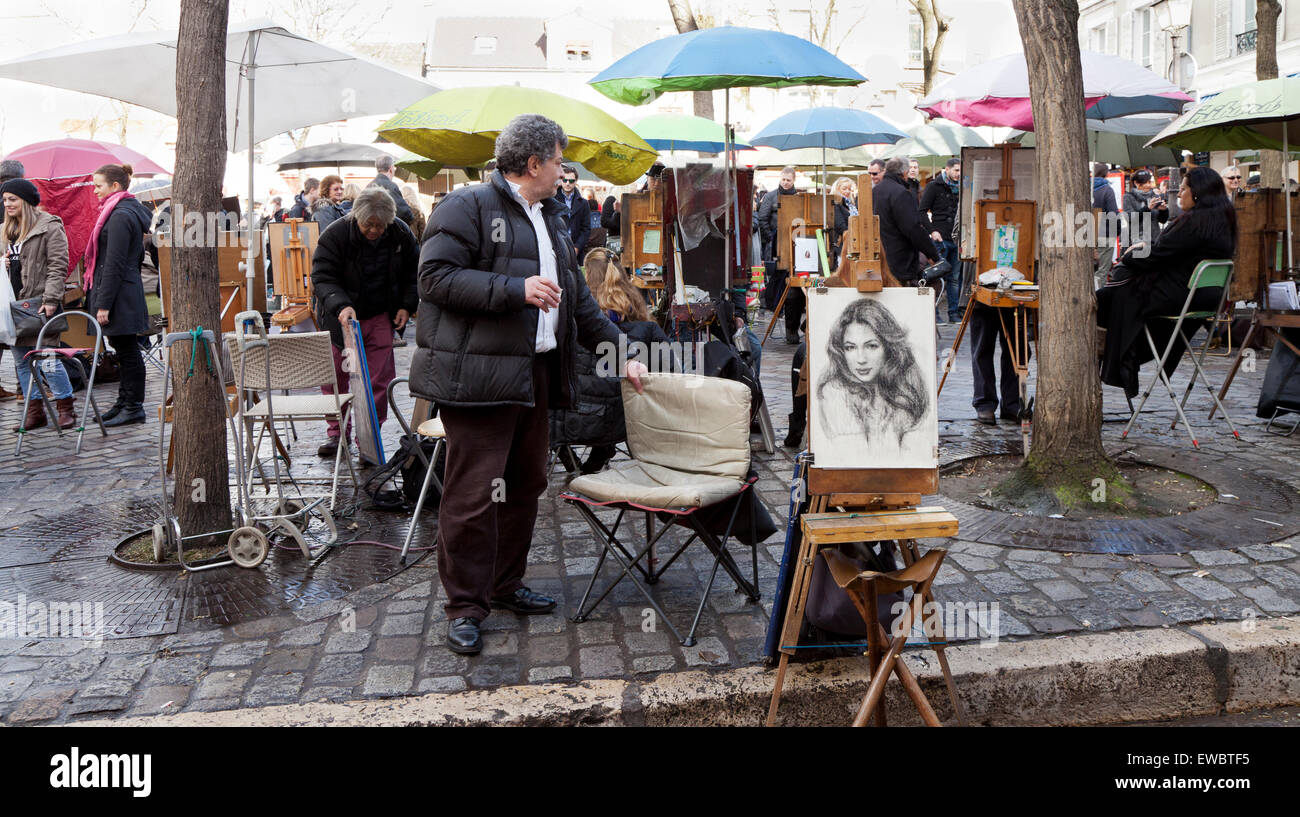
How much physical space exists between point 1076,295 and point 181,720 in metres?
4.51

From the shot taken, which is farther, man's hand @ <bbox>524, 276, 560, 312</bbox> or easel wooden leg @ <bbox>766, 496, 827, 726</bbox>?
man's hand @ <bbox>524, 276, 560, 312</bbox>

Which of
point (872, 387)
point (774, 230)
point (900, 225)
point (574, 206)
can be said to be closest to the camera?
point (872, 387)

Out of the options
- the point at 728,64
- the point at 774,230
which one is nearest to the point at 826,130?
the point at 774,230

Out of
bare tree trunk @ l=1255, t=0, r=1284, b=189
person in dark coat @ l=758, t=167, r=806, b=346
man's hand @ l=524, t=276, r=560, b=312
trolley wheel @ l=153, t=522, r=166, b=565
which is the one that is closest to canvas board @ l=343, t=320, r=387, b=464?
trolley wheel @ l=153, t=522, r=166, b=565

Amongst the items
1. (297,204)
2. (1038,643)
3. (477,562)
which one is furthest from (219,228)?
(297,204)

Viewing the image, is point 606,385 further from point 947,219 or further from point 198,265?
point 947,219

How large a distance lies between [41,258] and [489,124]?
4.67 meters

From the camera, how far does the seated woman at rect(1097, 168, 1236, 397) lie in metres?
7.13

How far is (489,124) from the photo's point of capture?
21.4ft

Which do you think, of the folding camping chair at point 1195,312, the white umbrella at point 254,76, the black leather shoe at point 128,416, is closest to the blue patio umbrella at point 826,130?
the folding camping chair at point 1195,312

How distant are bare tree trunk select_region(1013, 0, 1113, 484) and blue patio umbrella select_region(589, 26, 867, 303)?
5.32ft

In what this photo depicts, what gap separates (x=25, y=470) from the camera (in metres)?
7.11

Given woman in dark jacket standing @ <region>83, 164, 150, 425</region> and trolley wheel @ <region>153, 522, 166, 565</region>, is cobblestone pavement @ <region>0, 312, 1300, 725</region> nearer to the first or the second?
trolley wheel @ <region>153, 522, 166, 565</region>
